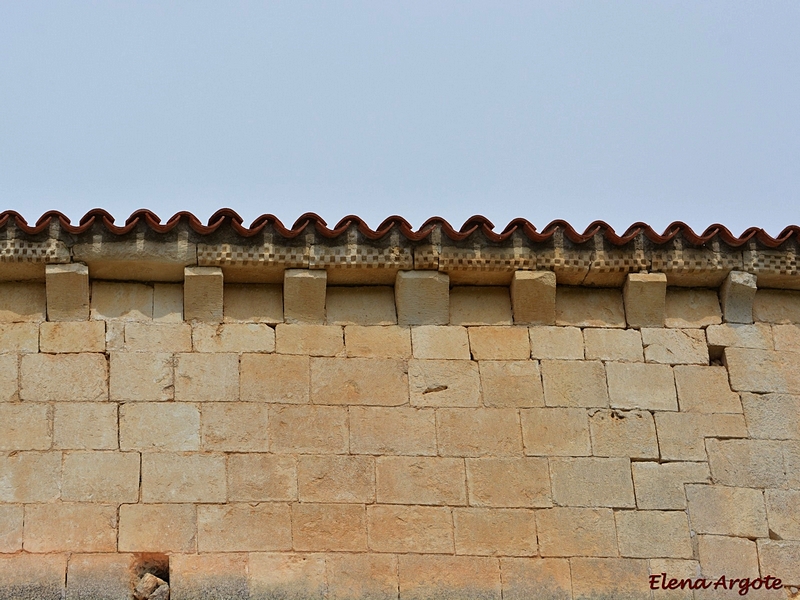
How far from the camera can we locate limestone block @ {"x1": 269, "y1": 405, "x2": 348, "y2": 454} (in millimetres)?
7391

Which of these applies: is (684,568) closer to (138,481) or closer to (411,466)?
(411,466)

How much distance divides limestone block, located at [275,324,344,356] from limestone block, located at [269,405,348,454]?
0.41 m

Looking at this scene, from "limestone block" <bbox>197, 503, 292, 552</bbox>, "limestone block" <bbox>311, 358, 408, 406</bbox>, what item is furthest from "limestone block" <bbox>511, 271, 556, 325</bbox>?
"limestone block" <bbox>197, 503, 292, 552</bbox>

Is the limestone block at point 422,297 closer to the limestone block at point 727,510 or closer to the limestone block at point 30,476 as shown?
the limestone block at point 727,510

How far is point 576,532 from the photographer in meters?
7.26

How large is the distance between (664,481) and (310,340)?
96.9 inches

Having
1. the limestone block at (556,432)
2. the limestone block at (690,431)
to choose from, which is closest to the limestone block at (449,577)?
the limestone block at (556,432)

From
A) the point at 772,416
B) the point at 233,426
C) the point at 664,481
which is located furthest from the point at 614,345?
the point at 233,426

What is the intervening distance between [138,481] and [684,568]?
→ 339 centimetres

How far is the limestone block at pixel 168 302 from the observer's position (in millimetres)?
7781

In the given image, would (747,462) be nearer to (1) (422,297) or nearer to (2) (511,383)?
(2) (511,383)

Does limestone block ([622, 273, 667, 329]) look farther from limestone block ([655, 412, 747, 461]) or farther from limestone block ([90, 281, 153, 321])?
limestone block ([90, 281, 153, 321])

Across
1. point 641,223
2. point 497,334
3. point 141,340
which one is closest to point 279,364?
point 141,340

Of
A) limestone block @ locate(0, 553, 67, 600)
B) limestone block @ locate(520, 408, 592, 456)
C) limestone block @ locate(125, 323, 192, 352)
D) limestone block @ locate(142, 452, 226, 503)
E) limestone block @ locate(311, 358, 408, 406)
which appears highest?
limestone block @ locate(125, 323, 192, 352)
